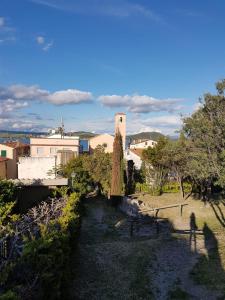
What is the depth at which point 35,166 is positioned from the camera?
42.9 metres

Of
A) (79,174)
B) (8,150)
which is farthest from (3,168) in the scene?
(79,174)

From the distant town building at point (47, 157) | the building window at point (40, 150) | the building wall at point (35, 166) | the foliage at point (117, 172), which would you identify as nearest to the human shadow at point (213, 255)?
the foliage at point (117, 172)

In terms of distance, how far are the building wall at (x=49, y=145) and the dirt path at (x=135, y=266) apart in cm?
3352

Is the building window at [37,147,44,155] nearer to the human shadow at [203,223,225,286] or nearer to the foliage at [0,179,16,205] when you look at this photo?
the foliage at [0,179,16,205]

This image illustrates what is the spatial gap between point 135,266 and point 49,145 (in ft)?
138

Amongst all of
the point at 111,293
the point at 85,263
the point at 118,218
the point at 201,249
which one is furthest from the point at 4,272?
the point at 118,218

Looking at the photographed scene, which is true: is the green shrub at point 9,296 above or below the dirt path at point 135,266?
above

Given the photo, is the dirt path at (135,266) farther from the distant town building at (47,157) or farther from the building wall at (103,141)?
the building wall at (103,141)

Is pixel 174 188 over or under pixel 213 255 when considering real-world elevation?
over

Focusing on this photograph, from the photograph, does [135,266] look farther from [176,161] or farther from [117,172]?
[176,161]

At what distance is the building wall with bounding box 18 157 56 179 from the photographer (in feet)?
140

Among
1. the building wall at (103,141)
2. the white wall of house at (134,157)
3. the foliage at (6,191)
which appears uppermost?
the building wall at (103,141)

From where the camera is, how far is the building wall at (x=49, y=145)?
54.2 meters

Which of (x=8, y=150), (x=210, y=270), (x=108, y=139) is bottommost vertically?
(x=210, y=270)
